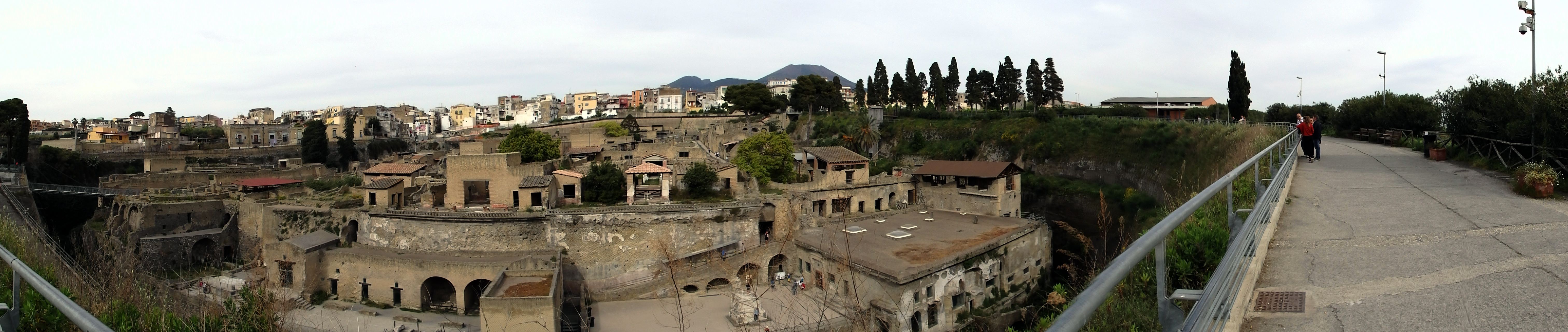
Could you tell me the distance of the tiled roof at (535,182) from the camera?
990 inches

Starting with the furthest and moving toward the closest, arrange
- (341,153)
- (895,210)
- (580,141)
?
(341,153) < (580,141) < (895,210)

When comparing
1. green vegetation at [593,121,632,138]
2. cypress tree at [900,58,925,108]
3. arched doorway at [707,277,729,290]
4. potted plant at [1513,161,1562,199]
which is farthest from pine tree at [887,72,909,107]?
potted plant at [1513,161,1562,199]

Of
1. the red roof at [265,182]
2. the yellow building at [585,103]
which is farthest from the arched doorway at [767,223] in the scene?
the yellow building at [585,103]

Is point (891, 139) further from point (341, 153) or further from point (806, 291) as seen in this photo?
point (341, 153)

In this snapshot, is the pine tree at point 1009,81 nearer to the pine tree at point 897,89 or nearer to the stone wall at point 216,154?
the pine tree at point 897,89

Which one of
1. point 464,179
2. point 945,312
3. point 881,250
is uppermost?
point 464,179

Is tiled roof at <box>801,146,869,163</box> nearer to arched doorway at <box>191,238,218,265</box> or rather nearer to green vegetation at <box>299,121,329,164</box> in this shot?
arched doorway at <box>191,238,218,265</box>

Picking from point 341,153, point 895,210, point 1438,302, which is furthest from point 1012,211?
point 341,153

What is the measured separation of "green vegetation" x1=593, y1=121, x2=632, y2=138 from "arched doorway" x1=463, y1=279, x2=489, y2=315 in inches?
1138

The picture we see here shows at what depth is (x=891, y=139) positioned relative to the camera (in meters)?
49.9

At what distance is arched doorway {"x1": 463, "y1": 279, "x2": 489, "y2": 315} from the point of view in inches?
847

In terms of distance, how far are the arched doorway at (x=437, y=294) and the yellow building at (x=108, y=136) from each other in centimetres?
4524

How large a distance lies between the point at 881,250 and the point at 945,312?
8.71ft

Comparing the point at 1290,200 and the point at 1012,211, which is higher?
the point at 1290,200
